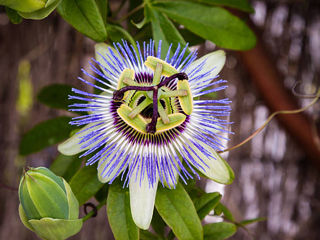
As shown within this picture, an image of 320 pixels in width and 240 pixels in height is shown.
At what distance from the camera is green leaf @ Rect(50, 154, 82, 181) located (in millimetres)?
1064

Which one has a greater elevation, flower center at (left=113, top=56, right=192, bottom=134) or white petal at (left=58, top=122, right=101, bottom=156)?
flower center at (left=113, top=56, right=192, bottom=134)

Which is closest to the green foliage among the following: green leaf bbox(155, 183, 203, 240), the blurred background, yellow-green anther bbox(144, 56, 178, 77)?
green leaf bbox(155, 183, 203, 240)

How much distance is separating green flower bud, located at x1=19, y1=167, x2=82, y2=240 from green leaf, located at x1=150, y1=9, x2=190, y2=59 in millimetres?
392

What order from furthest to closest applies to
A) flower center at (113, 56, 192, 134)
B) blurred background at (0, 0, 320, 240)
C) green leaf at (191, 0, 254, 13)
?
blurred background at (0, 0, 320, 240) < green leaf at (191, 0, 254, 13) < flower center at (113, 56, 192, 134)

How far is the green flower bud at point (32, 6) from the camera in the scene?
74cm

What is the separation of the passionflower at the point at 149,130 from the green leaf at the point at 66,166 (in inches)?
9.1

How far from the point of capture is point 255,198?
194 cm

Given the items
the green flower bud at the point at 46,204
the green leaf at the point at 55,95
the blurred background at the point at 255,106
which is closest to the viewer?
the green flower bud at the point at 46,204

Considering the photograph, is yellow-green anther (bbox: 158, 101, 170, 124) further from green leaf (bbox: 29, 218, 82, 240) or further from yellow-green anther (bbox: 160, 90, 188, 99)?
green leaf (bbox: 29, 218, 82, 240)

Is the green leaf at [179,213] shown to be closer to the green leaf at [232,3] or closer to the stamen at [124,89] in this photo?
the stamen at [124,89]

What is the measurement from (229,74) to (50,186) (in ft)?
3.90

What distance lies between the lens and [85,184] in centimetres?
90

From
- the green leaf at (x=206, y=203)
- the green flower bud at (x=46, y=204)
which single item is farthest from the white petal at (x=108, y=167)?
the green leaf at (x=206, y=203)

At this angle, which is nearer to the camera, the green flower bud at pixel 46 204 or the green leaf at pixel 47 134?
the green flower bud at pixel 46 204
